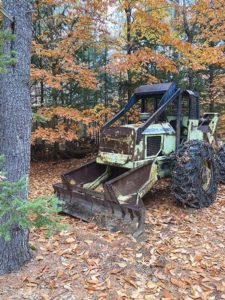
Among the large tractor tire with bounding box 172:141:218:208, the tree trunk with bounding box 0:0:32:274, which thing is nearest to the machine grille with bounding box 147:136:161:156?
the large tractor tire with bounding box 172:141:218:208

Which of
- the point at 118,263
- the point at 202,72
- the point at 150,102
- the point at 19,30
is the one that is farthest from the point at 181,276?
the point at 202,72

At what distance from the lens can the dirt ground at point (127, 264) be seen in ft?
9.96

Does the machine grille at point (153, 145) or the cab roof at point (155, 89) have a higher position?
the cab roof at point (155, 89)

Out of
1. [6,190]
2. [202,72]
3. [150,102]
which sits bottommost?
[6,190]

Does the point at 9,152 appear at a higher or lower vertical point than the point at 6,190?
higher

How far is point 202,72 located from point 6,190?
12.1 m

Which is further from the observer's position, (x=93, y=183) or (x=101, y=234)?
(x=93, y=183)

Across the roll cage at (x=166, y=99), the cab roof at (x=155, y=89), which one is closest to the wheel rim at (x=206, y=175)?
the roll cage at (x=166, y=99)

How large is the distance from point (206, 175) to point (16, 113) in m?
3.92

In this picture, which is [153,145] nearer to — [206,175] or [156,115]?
[156,115]

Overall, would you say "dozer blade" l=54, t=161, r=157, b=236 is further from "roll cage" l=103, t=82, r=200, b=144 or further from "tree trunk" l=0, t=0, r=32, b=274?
"tree trunk" l=0, t=0, r=32, b=274

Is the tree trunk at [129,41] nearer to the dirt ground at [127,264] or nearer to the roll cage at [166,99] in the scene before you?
the roll cage at [166,99]

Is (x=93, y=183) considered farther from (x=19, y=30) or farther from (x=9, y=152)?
(x=19, y=30)

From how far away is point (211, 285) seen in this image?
10.6 feet
